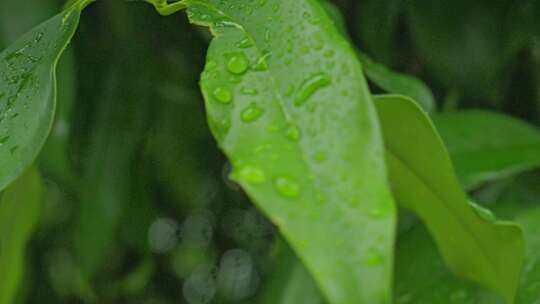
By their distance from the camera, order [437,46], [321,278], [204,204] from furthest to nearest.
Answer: [204,204], [437,46], [321,278]

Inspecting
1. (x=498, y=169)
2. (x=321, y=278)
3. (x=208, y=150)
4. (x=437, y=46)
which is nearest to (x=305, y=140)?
(x=321, y=278)

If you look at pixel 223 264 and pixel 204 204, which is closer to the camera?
pixel 204 204

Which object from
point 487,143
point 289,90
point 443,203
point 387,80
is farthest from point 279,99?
point 487,143

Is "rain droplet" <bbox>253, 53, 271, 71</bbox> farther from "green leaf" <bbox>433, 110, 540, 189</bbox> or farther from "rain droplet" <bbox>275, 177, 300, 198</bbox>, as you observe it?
"green leaf" <bbox>433, 110, 540, 189</bbox>

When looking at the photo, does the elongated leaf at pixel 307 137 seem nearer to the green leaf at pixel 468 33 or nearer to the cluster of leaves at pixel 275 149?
the cluster of leaves at pixel 275 149

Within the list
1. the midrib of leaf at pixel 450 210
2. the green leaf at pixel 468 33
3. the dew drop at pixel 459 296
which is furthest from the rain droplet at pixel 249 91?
the green leaf at pixel 468 33

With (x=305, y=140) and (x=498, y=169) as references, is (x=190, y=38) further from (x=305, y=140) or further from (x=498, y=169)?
(x=305, y=140)
